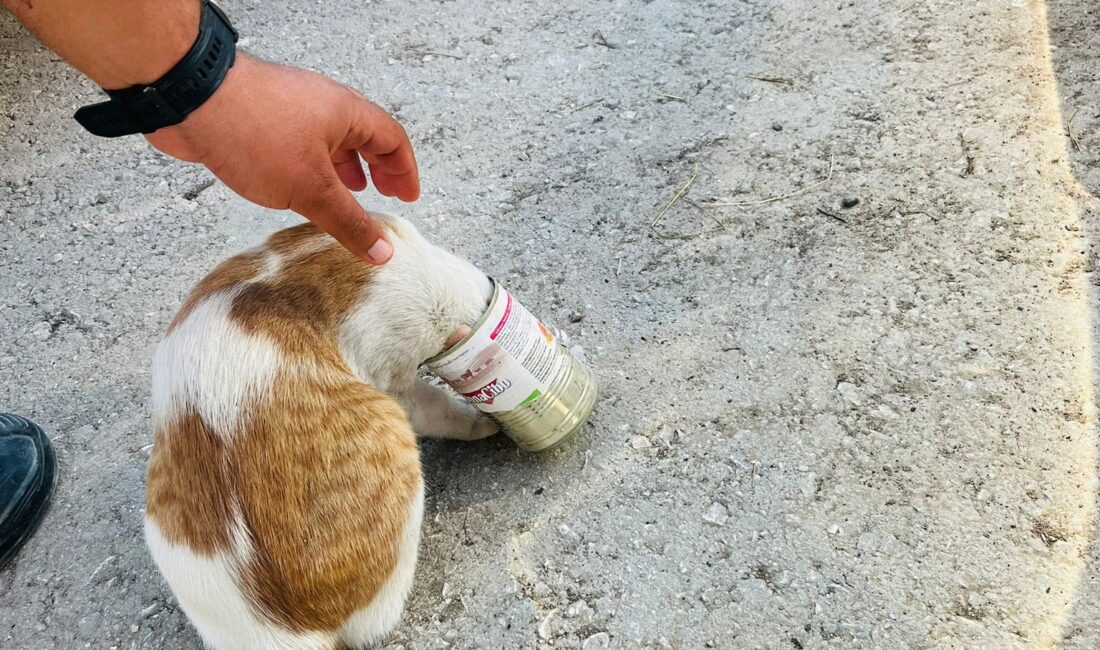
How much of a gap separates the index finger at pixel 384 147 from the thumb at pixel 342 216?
148mm

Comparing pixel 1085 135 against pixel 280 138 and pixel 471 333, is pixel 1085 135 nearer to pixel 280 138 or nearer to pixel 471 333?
pixel 471 333

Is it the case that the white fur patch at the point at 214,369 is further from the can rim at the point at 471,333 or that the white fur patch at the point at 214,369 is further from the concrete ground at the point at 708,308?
the concrete ground at the point at 708,308

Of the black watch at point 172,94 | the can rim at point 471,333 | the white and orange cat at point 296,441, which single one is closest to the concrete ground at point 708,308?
the white and orange cat at point 296,441

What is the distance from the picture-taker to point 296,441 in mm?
1725

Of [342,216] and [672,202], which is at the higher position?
[342,216]

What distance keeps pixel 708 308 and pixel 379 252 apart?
1092mm

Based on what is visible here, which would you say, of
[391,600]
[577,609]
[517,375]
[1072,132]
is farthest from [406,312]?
[1072,132]

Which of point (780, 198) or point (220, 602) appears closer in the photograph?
point (220, 602)

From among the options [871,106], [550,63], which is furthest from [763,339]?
[550,63]

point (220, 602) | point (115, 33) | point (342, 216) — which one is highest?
point (115, 33)

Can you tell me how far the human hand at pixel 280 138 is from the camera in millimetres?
1535

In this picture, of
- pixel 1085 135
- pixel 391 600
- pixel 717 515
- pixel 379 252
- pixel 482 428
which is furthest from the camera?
pixel 1085 135

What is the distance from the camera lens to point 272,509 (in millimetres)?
1667

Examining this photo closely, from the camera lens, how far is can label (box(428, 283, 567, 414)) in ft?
6.27
